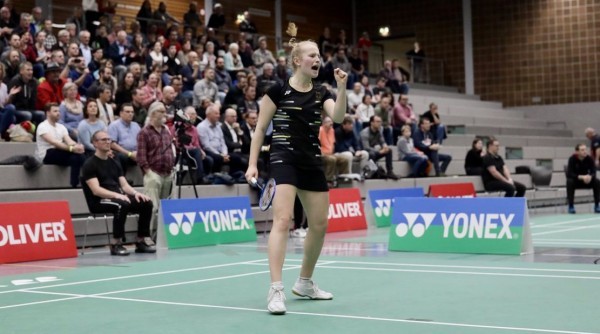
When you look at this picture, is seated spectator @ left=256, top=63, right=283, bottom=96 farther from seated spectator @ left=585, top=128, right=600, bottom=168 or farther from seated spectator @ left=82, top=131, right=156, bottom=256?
seated spectator @ left=585, top=128, right=600, bottom=168

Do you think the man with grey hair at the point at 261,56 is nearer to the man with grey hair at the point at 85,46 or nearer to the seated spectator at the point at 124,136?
the man with grey hair at the point at 85,46

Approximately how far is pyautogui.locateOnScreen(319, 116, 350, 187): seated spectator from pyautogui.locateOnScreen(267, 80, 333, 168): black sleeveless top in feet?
34.4

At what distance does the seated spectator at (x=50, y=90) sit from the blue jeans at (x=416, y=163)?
8970 mm

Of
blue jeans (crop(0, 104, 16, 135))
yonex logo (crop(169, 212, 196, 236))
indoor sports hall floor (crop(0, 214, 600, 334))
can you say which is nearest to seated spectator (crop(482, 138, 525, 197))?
indoor sports hall floor (crop(0, 214, 600, 334))

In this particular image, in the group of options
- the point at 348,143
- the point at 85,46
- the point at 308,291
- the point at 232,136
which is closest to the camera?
the point at 308,291

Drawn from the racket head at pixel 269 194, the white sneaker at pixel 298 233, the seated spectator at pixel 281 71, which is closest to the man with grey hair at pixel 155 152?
the white sneaker at pixel 298 233

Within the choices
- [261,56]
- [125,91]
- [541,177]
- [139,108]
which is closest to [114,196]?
[139,108]

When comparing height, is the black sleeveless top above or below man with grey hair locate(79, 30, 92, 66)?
below

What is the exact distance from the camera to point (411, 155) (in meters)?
21.4

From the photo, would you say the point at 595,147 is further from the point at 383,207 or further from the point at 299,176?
the point at 299,176

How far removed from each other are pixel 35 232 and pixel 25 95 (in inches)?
153

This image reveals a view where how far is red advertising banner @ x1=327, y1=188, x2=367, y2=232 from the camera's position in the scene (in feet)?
53.3

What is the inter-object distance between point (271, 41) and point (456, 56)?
26.4ft

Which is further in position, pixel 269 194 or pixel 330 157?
pixel 330 157
